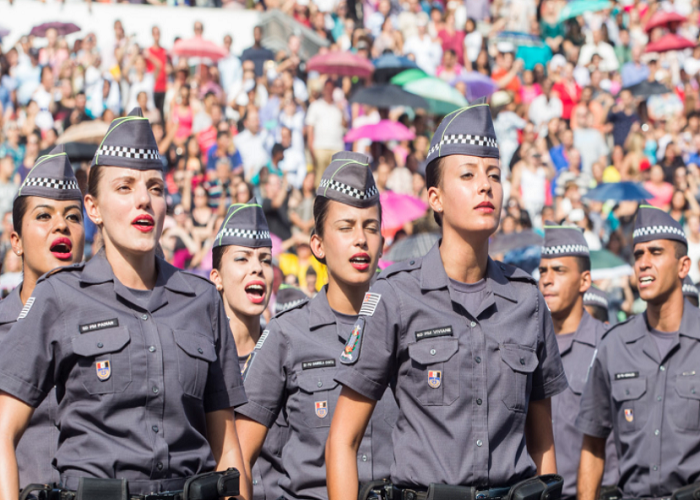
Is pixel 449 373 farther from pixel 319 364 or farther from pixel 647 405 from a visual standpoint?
pixel 647 405

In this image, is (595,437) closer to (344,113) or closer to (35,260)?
(35,260)

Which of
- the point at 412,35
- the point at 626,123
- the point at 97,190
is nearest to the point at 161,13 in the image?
the point at 412,35

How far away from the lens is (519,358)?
4836mm

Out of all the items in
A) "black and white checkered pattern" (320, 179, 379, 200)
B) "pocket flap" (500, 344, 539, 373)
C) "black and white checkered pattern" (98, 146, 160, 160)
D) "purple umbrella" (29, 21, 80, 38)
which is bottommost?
"pocket flap" (500, 344, 539, 373)

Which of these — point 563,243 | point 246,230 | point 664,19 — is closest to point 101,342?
point 246,230

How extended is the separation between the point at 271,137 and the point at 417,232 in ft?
16.3

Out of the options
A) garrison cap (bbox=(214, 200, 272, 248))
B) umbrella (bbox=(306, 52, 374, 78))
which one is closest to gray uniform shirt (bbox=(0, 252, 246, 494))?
garrison cap (bbox=(214, 200, 272, 248))

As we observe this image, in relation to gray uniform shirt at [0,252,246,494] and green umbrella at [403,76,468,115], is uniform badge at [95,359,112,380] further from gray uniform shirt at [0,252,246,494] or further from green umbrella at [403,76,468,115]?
green umbrella at [403,76,468,115]

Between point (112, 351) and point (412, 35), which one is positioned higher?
point (412, 35)

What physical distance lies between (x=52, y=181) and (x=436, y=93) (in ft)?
42.4

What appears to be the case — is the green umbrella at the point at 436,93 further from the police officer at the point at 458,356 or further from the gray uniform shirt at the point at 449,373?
the gray uniform shirt at the point at 449,373

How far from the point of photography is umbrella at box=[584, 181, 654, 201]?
16.6 meters

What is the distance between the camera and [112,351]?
454 cm

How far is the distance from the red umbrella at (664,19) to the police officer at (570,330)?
15.4 meters
